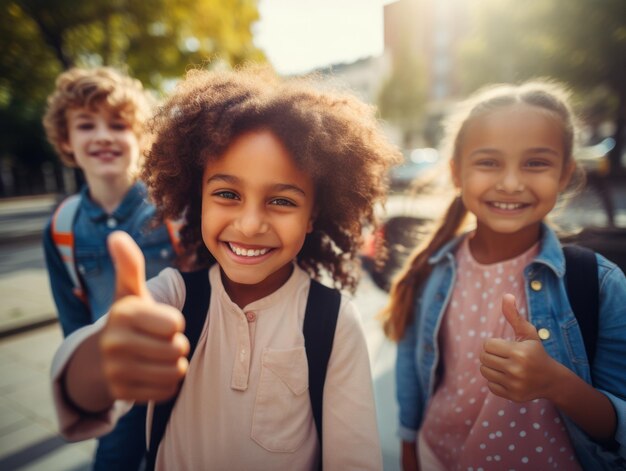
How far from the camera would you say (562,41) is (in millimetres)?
7309

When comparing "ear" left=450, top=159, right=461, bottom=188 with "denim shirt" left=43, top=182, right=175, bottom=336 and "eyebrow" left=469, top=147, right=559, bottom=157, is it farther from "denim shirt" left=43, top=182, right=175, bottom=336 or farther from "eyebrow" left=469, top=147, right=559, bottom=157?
"denim shirt" left=43, top=182, right=175, bottom=336

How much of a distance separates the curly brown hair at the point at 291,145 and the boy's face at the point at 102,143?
50cm

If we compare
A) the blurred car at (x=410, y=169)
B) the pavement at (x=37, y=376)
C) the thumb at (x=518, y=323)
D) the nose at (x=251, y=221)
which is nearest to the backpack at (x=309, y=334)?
the nose at (x=251, y=221)

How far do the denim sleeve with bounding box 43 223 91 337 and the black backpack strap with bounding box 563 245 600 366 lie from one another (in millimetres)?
2001

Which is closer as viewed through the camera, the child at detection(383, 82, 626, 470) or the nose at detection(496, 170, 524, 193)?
the child at detection(383, 82, 626, 470)

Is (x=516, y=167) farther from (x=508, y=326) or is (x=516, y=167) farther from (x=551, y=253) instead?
(x=508, y=326)

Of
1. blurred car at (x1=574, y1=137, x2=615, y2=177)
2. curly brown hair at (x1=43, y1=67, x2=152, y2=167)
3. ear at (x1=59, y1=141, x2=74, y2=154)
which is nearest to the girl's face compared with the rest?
blurred car at (x1=574, y1=137, x2=615, y2=177)

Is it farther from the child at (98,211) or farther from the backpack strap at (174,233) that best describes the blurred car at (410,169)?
the backpack strap at (174,233)

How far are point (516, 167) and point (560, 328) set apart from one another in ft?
1.77

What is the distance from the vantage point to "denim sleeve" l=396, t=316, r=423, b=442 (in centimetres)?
164

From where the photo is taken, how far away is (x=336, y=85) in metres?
1.46

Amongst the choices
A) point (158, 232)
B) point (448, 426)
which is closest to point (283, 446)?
point (448, 426)

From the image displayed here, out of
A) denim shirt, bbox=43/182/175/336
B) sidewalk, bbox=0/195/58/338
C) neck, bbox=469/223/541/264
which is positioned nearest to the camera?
neck, bbox=469/223/541/264

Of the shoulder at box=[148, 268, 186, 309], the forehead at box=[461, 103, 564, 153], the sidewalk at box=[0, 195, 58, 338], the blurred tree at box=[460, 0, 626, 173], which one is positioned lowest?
the sidewalk at box=[0, 195, 58, 338]
